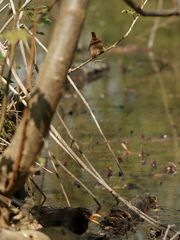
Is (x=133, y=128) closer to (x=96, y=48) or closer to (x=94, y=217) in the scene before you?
(x=94, y=217)

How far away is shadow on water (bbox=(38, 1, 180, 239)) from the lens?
5700 millimetres

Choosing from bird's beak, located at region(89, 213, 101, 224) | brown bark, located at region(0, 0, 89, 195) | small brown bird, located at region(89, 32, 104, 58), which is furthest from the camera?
bird's beak, located at region(89, 213, 101, 224)

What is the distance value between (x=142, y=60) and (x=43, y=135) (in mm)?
10867

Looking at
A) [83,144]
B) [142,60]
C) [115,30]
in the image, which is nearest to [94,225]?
[83,144]

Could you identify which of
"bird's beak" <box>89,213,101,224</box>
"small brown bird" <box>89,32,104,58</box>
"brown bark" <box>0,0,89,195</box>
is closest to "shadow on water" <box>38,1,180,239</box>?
"bird's beak" <box>89,213,101,224</box>

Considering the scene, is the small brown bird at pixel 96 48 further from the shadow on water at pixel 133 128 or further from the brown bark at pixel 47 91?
the shadow on water at pixel 133 128

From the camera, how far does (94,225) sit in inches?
188

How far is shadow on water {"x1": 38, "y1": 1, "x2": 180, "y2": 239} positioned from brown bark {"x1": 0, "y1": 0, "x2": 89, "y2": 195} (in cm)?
131

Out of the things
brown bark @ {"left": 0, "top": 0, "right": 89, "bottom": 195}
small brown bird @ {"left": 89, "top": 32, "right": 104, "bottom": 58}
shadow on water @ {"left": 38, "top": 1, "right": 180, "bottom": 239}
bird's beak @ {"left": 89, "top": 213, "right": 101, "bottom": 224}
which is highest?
brown bark @ {"left": 0, "top": 0, "right": 89, "bottom": 195}

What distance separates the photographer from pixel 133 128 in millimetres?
8195

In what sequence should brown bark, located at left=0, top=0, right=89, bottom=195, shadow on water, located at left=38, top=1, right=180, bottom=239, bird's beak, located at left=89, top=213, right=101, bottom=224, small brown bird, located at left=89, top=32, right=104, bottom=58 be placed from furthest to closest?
shadow on water, located at left=38, top=1, right=180, bottom=239
bird's beak, located at left=89, top=213, right=101, bottom=224
small brown bird, located at left=89, top=32, right=104, bottom=58
brown bark, located at left=0, top=0, right=89, bottom=195

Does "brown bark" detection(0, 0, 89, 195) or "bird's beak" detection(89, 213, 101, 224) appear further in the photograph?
"bird's beak" detection(89, 213, 101, 224)

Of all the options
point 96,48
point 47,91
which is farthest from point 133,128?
point 47,91

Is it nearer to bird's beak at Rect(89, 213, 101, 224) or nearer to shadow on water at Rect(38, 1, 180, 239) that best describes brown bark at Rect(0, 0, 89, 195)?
bird's beak at Rect(89, 213, 101, 224)
